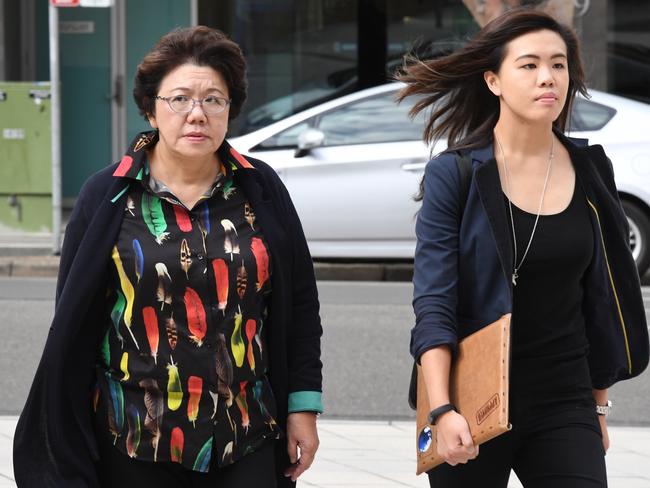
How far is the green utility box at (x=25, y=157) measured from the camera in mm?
13086

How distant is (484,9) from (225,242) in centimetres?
1089

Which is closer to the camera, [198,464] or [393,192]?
[198,464]

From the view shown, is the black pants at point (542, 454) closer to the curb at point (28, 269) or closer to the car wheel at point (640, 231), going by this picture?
the car wheel at point (640, 231)

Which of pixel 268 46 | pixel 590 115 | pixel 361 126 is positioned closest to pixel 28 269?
pixel 361 126

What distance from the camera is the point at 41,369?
3.19 meters

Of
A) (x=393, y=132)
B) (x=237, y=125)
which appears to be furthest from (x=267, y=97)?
(x=393, y=132)

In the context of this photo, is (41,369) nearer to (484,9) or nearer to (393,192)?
(393,192)

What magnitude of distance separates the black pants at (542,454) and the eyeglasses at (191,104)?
Result: 0.96 meters

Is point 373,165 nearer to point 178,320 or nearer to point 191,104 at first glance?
point 191,104

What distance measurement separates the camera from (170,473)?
3178 mm

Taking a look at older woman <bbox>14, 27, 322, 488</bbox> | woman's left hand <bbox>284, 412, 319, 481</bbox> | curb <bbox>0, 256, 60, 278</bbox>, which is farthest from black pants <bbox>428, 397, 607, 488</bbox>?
curb <bbox>0, 256, 60, 278</bbox>

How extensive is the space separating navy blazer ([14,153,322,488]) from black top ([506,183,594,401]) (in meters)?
0.52

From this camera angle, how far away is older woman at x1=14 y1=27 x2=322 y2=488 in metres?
3.12

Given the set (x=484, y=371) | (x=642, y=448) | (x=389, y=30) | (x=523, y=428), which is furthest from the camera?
(x=389, y=30)
